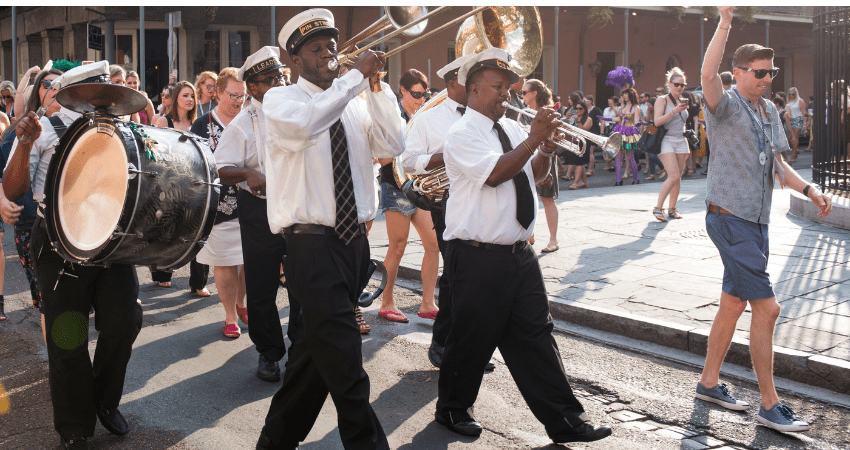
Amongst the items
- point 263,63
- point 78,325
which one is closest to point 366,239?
point 78,325

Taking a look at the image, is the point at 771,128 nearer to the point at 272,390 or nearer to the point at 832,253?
the point at 272,390

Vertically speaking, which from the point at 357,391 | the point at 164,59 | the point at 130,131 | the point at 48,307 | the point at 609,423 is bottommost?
the point at 609,423

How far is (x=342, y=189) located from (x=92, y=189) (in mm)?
1196

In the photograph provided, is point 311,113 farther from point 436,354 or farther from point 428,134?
point 436,354

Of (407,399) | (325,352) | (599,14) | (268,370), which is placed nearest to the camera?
(325,352)

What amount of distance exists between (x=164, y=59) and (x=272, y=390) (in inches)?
749

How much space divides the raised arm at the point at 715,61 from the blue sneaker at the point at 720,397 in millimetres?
1493

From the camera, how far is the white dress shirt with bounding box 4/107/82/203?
4.15m

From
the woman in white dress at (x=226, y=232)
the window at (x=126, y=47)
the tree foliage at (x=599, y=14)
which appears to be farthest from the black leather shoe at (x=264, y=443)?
the tree foliage at (x=599, y=14)

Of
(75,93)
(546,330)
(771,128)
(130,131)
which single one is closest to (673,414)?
(546,330)

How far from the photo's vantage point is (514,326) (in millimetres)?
3902

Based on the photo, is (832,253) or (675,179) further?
(675,179)

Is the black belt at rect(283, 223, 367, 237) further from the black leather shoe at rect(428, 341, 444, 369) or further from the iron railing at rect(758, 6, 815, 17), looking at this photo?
the iron railing at rect(758, 6, 815, 17)

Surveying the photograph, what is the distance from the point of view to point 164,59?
2191 cm
